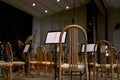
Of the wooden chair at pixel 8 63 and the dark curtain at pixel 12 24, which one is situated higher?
the dark curtain at pixel 12 24

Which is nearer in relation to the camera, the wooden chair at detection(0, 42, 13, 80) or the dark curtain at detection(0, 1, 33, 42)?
the wooden chair at detection(0, 42, 13, 80)

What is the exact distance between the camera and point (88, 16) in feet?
53.8

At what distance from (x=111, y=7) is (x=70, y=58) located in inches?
542

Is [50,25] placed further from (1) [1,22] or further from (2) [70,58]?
(2) [70,58]

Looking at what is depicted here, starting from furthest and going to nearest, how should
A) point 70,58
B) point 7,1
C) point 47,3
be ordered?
point 47,3 < point 7,1 < point 70,58

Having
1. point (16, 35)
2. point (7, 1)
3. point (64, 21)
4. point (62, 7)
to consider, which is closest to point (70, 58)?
point (7, 1)

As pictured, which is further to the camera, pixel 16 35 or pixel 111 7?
pixel 111 7

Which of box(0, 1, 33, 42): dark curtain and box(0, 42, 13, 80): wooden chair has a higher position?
box(0, 1, 33, 42): dark curtain

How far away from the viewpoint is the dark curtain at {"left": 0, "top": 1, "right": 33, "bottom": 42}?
13.5 m

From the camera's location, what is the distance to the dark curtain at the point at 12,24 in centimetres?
1348

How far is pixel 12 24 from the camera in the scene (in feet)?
46.9

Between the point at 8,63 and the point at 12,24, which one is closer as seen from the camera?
the point at 8,63

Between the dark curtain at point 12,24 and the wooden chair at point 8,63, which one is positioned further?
the dark curtain at point 12,24

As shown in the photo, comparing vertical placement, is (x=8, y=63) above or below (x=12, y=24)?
below
